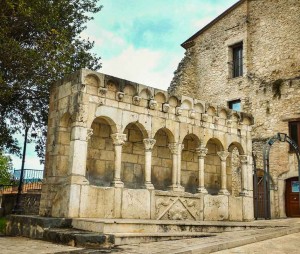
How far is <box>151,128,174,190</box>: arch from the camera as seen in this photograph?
10656 mm

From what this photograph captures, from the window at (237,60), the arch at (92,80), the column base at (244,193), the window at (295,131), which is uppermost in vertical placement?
the window at (237,60)

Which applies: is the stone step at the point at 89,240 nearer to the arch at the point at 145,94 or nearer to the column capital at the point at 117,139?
the column capital at the point at 117,139

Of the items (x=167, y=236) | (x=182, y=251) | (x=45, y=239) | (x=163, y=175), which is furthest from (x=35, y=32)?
(x=182, y=251)

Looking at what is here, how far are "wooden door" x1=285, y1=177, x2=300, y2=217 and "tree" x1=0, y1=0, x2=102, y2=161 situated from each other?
10.2 m

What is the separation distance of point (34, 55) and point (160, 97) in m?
4.03

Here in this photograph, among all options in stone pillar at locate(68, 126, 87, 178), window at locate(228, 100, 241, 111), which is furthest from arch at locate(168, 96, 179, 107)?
window at locate(228, 100, 241, 111)

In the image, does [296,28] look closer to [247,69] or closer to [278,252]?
[247,69]

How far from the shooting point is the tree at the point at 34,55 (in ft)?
35.9

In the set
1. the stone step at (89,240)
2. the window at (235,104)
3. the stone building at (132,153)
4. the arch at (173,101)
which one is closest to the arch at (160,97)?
the stone building at (132,153)

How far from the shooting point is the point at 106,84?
29.2 feet

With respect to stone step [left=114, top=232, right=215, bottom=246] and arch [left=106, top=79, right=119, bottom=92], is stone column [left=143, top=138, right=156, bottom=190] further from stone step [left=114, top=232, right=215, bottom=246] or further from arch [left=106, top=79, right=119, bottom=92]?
stone step [left=114, top=232, right=215, bottom=246]

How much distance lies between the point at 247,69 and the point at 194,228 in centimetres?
1331

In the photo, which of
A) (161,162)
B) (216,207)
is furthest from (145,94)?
(216,207)

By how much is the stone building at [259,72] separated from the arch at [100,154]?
1025 cm
